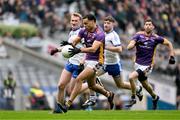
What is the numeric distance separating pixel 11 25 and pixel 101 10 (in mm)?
5457

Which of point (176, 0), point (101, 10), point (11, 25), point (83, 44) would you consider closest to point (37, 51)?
point (11, 25)

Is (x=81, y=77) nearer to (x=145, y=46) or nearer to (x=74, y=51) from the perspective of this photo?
(x=74, y=51)

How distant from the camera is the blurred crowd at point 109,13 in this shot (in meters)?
42.8

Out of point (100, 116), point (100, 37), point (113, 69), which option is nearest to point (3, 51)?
point (113, 69)

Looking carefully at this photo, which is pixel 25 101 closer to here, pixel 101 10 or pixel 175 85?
pixel 175 85

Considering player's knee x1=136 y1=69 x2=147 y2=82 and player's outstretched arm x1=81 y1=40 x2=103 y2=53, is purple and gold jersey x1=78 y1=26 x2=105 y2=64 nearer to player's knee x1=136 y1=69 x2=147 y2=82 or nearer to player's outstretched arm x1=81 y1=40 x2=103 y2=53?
player's outstretched arm x1=81 y1=40 x2=103 y2=53

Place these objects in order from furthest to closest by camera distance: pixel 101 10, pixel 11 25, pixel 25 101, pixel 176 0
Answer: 1. pixel 176 0
2. pixel 101 10
3. pixel 11 25
4. pixel 25 101

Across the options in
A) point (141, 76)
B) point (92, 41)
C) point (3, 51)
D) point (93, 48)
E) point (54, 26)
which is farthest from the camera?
point (54, 26)

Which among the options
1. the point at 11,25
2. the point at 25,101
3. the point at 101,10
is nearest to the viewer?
the point at 25,101

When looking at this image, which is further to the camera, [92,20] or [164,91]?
[164,91]

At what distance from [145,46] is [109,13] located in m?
17.9

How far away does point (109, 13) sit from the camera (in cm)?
4594

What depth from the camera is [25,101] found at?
37.0 metres

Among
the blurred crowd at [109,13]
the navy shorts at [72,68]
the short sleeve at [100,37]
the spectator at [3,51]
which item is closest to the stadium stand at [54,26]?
the blurred crowd at [109,13]
